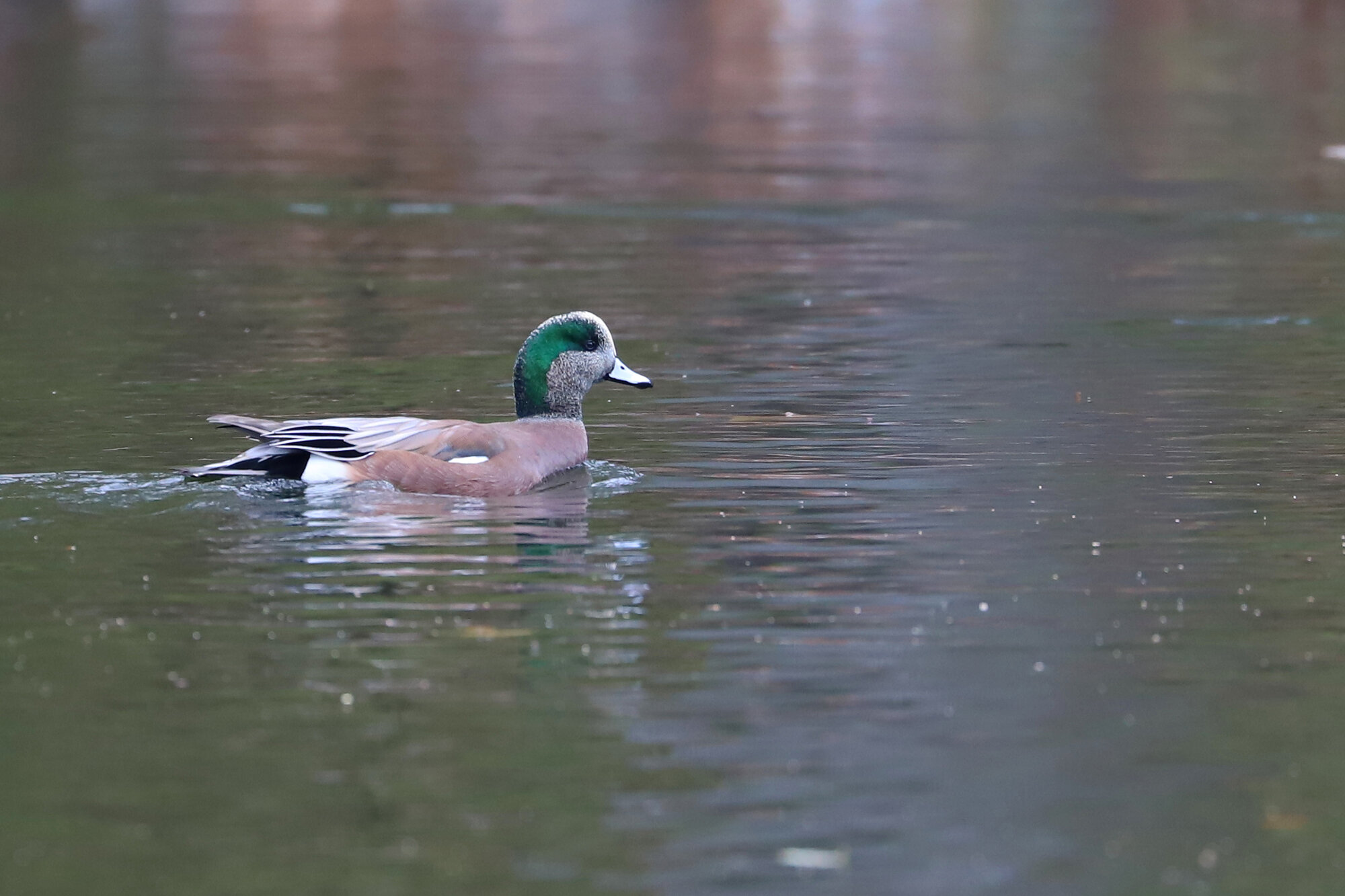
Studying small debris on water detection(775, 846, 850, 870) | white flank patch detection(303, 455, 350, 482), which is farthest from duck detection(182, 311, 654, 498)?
small debris on water detection(775, 846, 850, 870)

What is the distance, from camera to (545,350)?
38.5 feet

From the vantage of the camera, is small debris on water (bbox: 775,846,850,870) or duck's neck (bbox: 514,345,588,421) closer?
small debris on water (bbox: 775,846,850,870)

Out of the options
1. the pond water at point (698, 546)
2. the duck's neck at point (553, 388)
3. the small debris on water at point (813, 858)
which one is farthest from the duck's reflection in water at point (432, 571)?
the small debris on water at point (813, 858)

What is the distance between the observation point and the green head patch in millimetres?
11656

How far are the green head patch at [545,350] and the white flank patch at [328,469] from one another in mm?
1325

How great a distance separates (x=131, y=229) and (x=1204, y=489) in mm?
13250

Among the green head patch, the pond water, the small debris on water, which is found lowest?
the pond water

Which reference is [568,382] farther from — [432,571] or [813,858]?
[813,858]

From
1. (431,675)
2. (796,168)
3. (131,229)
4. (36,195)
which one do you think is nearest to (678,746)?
(431,675)

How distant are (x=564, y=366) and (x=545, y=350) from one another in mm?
164

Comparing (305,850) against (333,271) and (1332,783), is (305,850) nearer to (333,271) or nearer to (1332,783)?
(1332,783)

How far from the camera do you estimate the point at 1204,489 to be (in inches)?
423

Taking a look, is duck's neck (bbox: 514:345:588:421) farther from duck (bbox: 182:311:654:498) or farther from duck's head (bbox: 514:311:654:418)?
duck (bbox: 182:311:654:498)

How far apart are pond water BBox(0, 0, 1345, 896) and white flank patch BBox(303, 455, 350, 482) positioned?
0.16m
